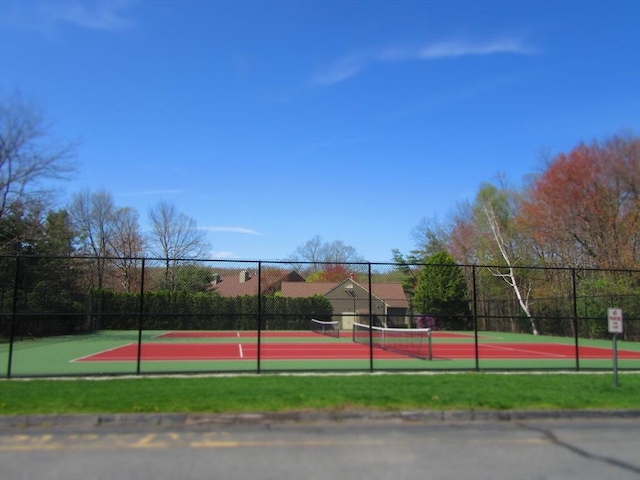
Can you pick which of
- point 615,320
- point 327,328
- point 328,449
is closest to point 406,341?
point 327,328

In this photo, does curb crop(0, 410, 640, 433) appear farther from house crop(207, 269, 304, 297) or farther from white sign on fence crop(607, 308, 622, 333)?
house crop(207, 269, 304, 297)

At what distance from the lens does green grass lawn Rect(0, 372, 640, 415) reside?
30.2ft

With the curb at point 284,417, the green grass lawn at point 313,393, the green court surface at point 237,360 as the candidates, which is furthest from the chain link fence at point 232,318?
the curb at point 284,417

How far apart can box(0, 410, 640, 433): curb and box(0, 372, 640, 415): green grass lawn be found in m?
0.24

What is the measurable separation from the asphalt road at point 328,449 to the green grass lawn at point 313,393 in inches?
21.2

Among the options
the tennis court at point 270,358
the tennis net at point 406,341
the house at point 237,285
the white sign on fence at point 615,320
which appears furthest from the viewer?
the house at point 237,285

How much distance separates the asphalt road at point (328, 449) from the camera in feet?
19.8

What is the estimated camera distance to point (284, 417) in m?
8.77

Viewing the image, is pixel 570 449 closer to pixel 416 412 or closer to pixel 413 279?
pixel 416 412

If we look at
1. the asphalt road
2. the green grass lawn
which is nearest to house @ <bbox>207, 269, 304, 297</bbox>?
the green grass lawn

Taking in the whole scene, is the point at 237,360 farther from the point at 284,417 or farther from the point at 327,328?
the point at 327,328

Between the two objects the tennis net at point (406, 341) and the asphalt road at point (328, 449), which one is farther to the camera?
the tennis net at point (406, 341)

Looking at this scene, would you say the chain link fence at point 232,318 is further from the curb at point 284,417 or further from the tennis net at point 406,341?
the curb at point 284,417

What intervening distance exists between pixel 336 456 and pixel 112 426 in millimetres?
3910
